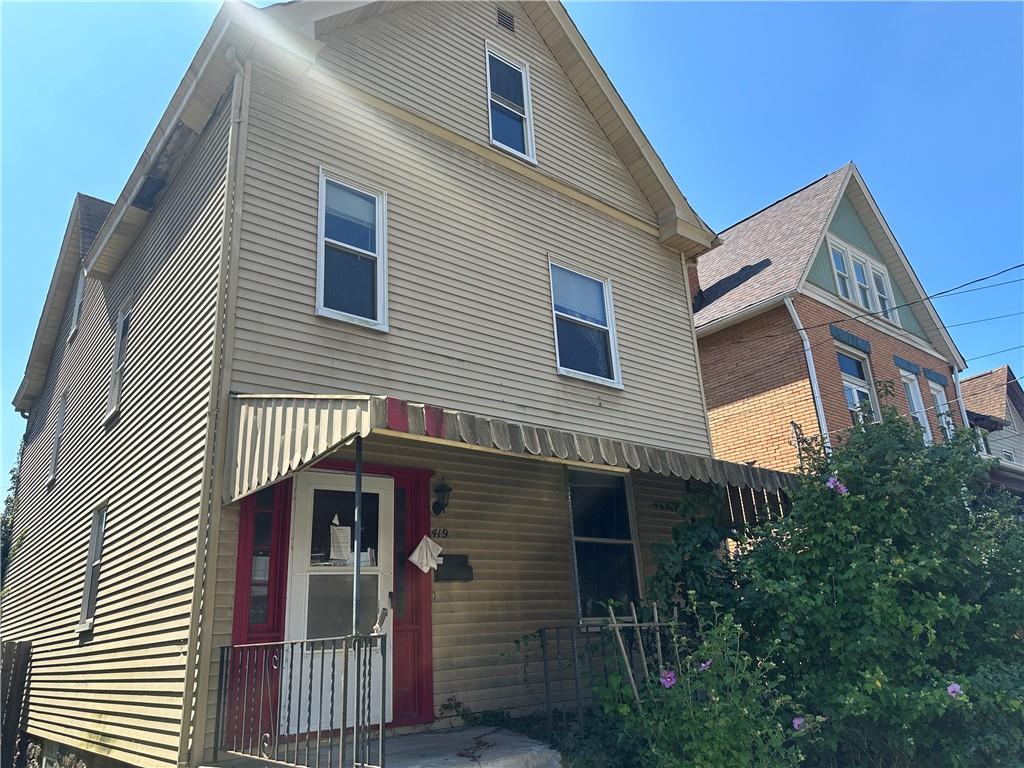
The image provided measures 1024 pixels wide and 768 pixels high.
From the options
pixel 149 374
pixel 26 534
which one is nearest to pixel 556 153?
pixel 149 374

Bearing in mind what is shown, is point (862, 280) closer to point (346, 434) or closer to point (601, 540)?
point (601, 540)

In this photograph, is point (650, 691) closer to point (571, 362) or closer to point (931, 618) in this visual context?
point (931, 618)

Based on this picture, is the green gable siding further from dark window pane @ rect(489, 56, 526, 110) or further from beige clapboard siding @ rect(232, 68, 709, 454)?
dark window pane @ rect(489, 56, 526, 110)

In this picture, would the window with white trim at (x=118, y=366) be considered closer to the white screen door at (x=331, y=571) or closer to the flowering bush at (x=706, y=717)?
the white screen door at (x=331, y=571)

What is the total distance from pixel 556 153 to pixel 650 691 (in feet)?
22.8

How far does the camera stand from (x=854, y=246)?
15797 mm

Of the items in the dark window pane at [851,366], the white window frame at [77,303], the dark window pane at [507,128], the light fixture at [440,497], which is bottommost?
the light fixture at [440,497]

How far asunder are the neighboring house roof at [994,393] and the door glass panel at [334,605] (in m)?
21.0

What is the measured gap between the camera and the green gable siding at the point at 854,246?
1420 cm

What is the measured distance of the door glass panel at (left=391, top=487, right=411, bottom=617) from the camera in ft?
21.6

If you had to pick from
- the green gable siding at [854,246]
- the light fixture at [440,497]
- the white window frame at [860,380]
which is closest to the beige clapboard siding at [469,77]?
the light fixture at [440,497]

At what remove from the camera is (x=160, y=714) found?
548cm

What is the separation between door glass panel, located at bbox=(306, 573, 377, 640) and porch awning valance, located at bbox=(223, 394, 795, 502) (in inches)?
45.6

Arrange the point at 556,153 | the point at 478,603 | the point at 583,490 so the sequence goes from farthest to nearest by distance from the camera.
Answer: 1. the point at 556,153
2. the point at 583,490
3. the point at 478,603
